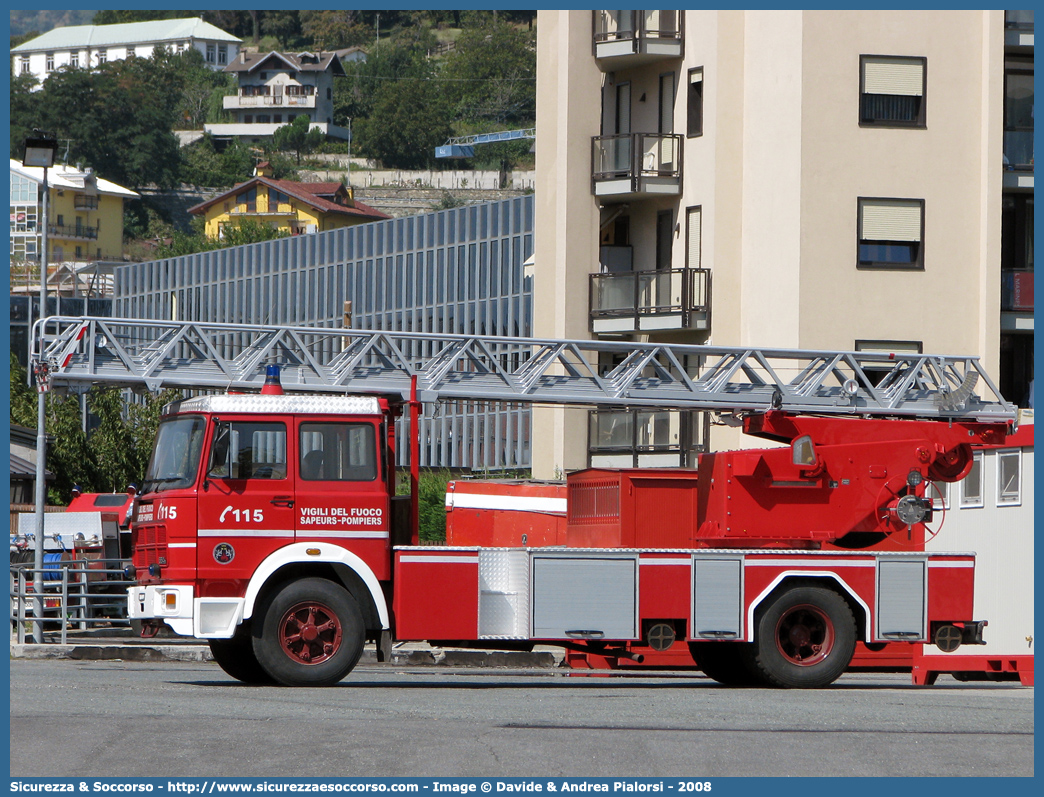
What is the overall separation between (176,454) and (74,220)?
14440cm

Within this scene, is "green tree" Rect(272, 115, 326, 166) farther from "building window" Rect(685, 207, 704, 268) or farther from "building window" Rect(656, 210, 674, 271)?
"building window" Rect(685, 207, 704, 268)

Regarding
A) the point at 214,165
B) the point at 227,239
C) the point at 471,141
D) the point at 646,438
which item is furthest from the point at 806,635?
the point at 214,165

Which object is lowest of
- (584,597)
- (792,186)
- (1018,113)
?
(584,597)

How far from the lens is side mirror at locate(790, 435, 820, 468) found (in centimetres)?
1795

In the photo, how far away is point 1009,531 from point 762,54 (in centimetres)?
1436

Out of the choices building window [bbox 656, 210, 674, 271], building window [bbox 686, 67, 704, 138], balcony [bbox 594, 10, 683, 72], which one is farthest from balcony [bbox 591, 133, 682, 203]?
balcony [bbox 594, 10, 683, 72]

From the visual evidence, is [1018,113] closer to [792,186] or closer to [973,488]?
[792,186]

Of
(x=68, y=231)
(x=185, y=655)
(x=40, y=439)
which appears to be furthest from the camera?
(x=68, y=231)

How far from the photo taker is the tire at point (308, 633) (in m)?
16.0

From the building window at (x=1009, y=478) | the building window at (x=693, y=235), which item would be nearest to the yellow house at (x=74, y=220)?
the building window at (x=693, y=235)

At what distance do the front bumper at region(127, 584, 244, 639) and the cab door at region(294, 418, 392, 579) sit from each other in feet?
3.26

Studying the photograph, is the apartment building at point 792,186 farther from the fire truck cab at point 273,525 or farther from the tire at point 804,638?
the fire truck cab at point 273,525

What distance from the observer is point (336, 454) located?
16562mm

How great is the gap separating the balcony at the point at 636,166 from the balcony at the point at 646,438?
16.5 feet
